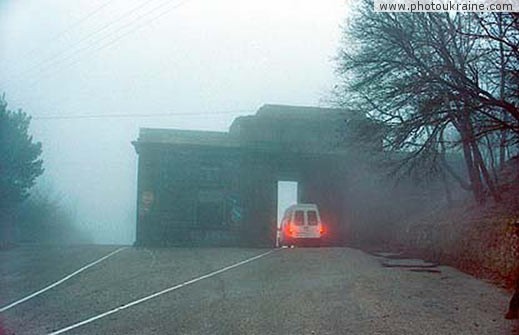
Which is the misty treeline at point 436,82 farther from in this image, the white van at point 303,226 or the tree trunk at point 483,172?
the white van at point 303,226

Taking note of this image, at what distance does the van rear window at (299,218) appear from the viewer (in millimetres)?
25700

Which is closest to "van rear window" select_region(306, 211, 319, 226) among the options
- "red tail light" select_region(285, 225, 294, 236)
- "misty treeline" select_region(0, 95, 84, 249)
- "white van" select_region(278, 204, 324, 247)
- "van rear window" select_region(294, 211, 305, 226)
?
"white van" select_region(278, 204, 324, 247)

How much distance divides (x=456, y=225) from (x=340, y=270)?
490 cm

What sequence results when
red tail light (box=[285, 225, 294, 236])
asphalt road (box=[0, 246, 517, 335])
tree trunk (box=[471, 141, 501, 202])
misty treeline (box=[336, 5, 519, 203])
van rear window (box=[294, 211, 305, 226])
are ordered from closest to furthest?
1. asphalt road (box=[0, 246, 517, 335])
2. misty treeline (box=[336, 5, 519, 203])
3. tree trunk (box=[471, 141, 501, 202])
4. van rear window (box=[294, 211, 305, 226])
5. red tail light (box=[285, 225, 294, 236])

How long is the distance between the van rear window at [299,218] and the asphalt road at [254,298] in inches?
314

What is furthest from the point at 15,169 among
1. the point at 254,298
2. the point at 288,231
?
the point at 254,298

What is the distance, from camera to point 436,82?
48.0ft

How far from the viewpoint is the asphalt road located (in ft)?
31.0

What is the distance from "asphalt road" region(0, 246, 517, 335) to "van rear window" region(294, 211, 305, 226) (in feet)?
26.2

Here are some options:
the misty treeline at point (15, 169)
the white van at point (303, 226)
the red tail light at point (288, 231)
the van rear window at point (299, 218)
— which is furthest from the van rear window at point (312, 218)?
the misty treeline at point (15, 169)

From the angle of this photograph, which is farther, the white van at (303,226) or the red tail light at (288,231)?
the red tail light at (288,231)

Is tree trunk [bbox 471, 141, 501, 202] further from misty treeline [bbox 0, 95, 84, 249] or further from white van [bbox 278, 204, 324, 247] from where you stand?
misty treeline [bbox 0, 95, 84, 249]

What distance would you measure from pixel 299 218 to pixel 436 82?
12.1 meters

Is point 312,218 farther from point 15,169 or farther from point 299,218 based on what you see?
point 15,169
